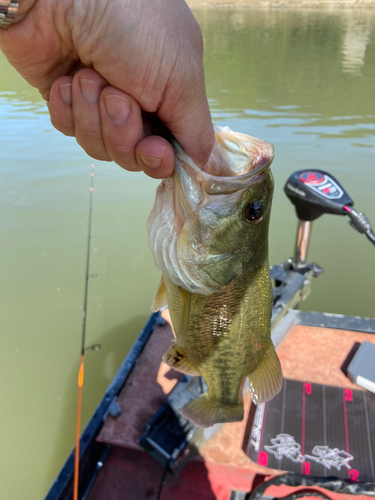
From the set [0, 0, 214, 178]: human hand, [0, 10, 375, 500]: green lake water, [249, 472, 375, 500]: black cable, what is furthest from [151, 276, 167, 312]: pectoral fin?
[0, 10, 375, 500]: green lake water

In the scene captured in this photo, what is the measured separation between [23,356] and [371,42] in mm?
22320

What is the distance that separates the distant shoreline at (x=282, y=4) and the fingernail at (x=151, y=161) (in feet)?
134

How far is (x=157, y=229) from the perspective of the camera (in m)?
1.41

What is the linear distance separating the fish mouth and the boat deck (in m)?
1.68

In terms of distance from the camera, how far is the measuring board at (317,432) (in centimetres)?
202

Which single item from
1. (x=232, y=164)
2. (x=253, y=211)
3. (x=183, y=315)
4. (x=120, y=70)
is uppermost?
(x=120, y=70)

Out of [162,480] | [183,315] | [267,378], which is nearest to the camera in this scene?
[183,315]

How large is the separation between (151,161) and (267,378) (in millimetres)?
1150

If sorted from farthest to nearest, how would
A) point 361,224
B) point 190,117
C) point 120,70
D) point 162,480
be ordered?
1. point 361,224
2. point 162,480
3. point 190,117
4. point 120,70

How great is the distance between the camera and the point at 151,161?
45.2 inches

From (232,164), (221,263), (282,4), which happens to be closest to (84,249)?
(221,263)

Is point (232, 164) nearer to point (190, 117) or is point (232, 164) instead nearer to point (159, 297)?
point (190, 117)

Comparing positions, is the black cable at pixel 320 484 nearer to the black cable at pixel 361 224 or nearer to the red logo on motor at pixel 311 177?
the black cable at pixel 361 224

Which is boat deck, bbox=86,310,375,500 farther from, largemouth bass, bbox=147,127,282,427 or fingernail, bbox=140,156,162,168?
fingernail, bbox=140,156,162,168
